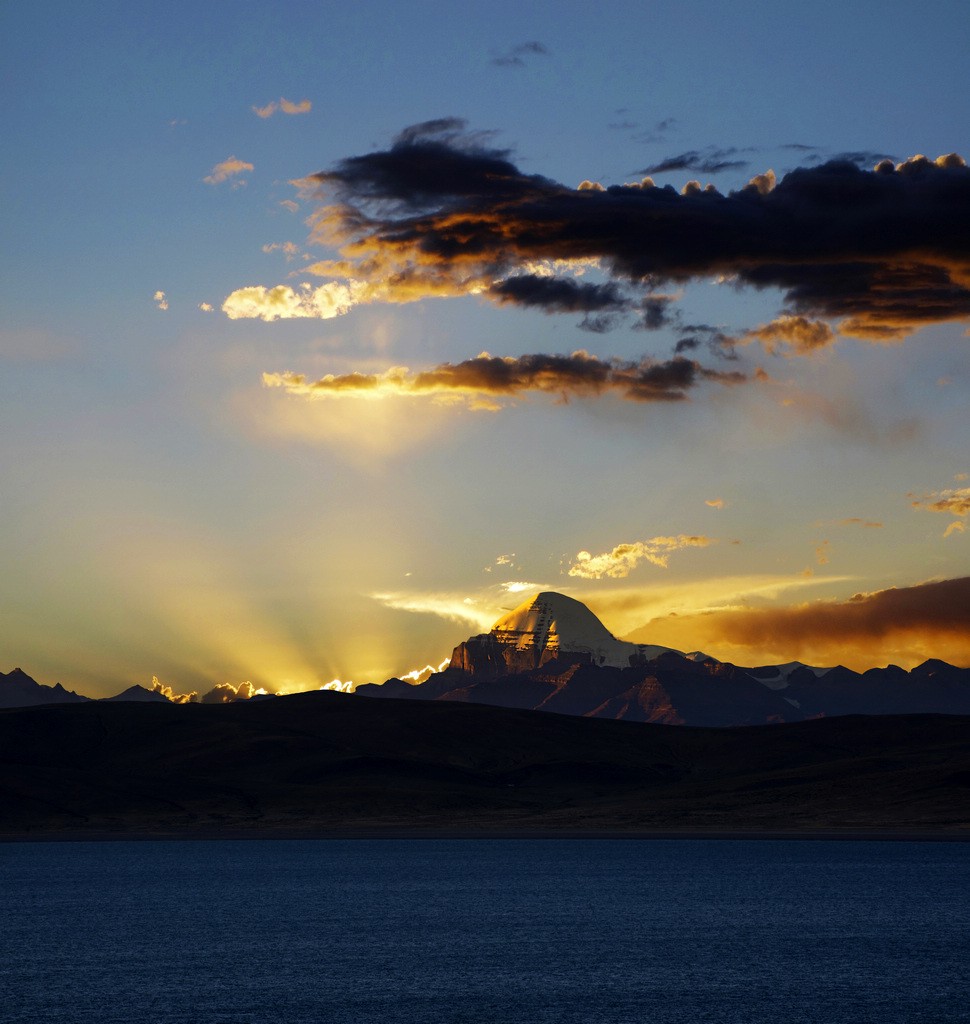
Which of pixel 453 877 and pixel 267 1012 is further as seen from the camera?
pixel 453 877

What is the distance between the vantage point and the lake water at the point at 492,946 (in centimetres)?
6184

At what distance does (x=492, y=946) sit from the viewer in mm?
86312

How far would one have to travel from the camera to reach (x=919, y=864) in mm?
163125

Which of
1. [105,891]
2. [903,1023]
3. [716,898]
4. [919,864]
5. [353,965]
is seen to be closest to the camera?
[903,1023]

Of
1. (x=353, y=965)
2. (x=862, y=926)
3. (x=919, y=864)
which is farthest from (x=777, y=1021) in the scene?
(x=919, y=864)

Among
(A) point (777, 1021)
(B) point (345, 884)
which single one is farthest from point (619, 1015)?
(B) point (345, 884)

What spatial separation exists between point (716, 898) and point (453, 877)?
39894 mm

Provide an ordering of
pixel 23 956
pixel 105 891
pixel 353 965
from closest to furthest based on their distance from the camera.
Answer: pixel 353 965, pixel 23 956, pixel 105 891

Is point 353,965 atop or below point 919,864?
atop

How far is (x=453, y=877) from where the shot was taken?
152750 mm

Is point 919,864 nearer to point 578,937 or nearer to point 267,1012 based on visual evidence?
point 578,937

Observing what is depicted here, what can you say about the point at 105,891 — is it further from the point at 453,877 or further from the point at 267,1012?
the point at 267,1012

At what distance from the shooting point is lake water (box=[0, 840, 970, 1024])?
61.8 m

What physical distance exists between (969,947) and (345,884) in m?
78.1
